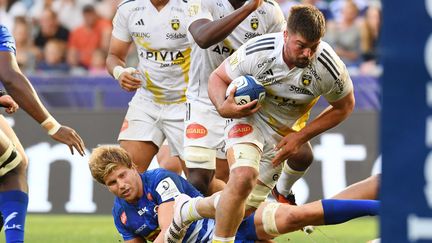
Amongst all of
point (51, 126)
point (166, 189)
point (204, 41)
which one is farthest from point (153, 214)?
point (204, 41)

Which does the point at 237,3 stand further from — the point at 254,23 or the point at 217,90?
the point at 217,90

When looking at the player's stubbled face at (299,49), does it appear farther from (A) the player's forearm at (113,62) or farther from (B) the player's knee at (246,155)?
(A) the player's forearm at (113,62)

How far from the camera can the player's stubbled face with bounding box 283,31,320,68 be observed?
20.2 feet

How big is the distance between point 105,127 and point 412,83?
412 inches

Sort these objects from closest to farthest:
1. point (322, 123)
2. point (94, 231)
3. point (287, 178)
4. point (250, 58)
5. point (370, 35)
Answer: point (250, 58) → point (322, 123) → point (287, 178) → point (94, 231) → point (370, 35)

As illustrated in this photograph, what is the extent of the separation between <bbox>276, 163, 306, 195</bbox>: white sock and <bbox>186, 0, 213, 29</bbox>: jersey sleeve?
1.47 m

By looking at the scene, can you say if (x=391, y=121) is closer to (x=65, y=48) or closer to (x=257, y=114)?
(x=257, y=114)

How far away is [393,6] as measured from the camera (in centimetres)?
268

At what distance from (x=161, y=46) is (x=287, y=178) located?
63.6 inches

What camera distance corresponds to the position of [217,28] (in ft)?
Result: 23.6

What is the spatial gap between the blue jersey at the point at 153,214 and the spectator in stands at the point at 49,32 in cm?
979

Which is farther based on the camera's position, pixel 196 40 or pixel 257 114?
pixel 196 40

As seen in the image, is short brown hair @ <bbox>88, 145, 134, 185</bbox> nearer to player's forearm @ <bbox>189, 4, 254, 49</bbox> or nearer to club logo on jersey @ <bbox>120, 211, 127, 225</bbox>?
club logo on jersey @ <bbox>120, 211, 127, 225</bbox>

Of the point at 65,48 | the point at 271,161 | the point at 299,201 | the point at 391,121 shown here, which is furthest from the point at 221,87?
the point at 65,48
